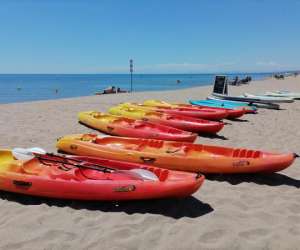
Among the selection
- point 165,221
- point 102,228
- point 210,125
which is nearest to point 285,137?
point 210,125

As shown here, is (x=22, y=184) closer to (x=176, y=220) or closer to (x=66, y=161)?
(x=66, y=161)

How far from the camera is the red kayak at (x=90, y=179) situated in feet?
13.3

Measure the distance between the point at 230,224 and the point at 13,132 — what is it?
6.55 meters

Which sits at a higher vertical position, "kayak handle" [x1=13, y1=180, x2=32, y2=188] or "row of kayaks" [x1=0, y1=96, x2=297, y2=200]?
"row of kayaks" [x1=0, y1=96, x2=297, y2=200]

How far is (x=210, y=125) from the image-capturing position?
335 inches

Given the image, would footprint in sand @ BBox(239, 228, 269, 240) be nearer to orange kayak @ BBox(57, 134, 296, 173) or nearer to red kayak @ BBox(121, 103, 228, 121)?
orange kayak @ BBox(57, 134, 296, 173)

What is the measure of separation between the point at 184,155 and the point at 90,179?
1.77 metres

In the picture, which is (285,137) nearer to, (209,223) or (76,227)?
(209,223)

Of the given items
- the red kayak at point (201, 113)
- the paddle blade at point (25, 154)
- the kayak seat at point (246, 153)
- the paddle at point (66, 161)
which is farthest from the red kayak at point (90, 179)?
the red kayak at point (201, 113)

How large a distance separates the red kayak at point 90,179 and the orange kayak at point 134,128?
106 inches

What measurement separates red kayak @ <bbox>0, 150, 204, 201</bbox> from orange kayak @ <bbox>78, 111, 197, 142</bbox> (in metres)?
2.70

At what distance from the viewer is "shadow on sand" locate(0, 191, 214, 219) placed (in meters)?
4.09

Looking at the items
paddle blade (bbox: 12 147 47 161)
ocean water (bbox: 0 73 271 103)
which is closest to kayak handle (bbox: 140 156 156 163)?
paddle blade (bbox: 12 147 47 161)

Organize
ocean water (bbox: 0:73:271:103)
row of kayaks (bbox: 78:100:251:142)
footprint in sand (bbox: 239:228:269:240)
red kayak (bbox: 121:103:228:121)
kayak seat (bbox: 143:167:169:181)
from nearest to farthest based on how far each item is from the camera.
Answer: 1. footprint in sand (bbox: 239:228:269:240)
2. kayak seat (bbox: 143:167:169:181)
3. row of kayaks (bbox: 78:100:251:142)
4. red kayak (bbox: 121:103:228:121)
5. ocean water (bbox: 0:73:271:103)
